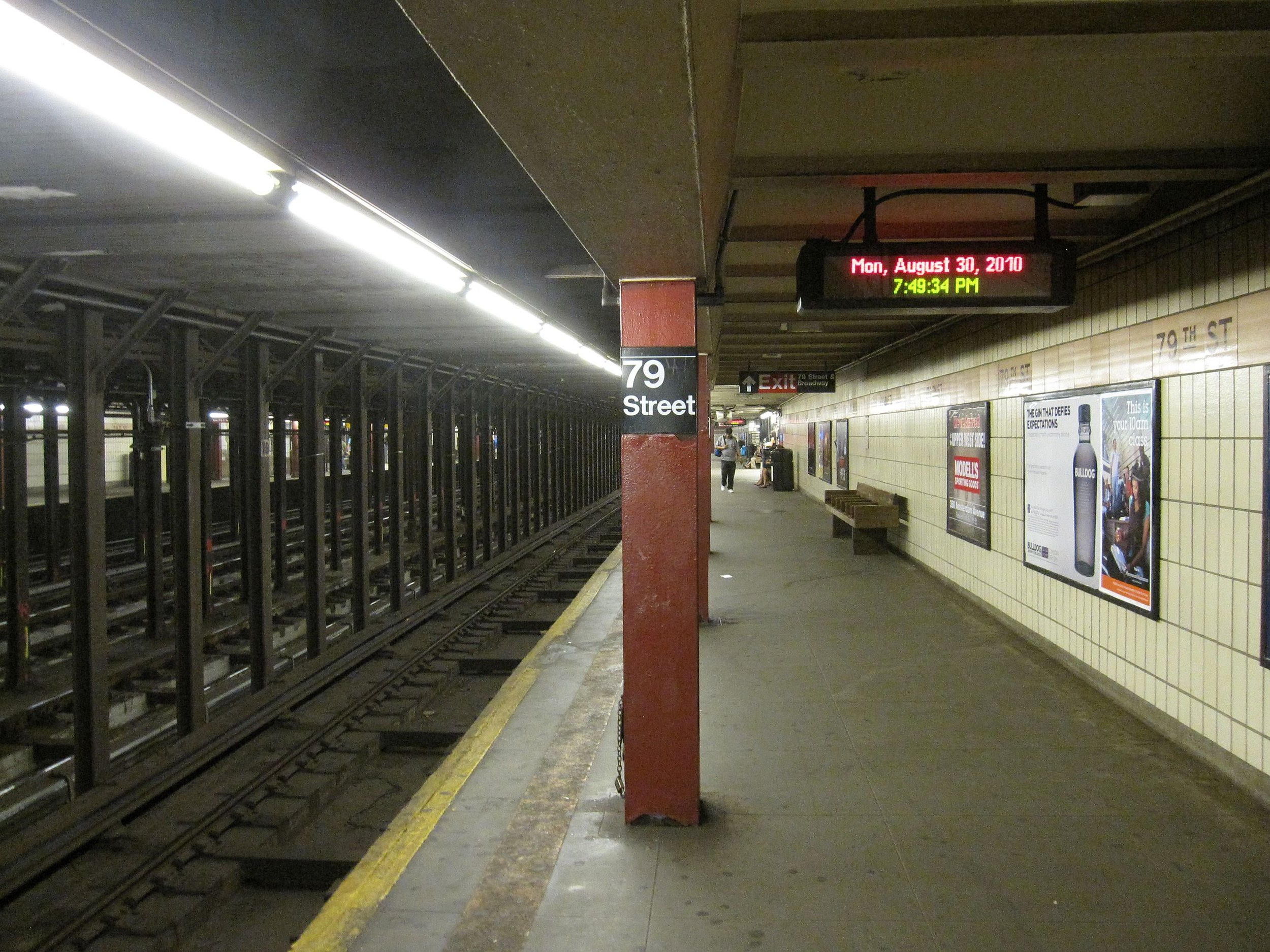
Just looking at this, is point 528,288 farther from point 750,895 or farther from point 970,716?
point 750,895

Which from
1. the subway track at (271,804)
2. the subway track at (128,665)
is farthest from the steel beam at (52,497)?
the subway track at (271,804)

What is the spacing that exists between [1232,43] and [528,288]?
4771 millimetres

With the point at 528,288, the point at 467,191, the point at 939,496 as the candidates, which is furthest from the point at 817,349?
the point at 467,191

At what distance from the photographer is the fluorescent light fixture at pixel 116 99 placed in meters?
1.91

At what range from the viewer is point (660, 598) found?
3744 millimetres

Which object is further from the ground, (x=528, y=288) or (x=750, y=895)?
(x=528, y=288)

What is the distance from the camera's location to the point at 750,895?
3084mm

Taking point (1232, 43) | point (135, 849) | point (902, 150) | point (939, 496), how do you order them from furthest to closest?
point (939, 496)
point (135, 849)
point (902, 150)
point (1232, 43)

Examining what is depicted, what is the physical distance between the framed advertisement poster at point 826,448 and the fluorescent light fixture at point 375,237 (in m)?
13.5

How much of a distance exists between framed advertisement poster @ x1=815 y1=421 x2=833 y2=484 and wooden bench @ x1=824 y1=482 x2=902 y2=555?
4359 millimetres

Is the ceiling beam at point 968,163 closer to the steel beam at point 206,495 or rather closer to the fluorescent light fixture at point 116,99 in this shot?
the fluorescent light fixture at point 116,99

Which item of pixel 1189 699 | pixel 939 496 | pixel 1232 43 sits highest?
pixel 1232 43

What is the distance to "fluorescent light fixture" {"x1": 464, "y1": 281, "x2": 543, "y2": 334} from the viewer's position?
5621mm

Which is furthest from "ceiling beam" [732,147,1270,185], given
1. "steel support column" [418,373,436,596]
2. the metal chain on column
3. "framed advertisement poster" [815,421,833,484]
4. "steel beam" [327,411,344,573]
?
"framed advertisement poster" [815,421,833,484]
